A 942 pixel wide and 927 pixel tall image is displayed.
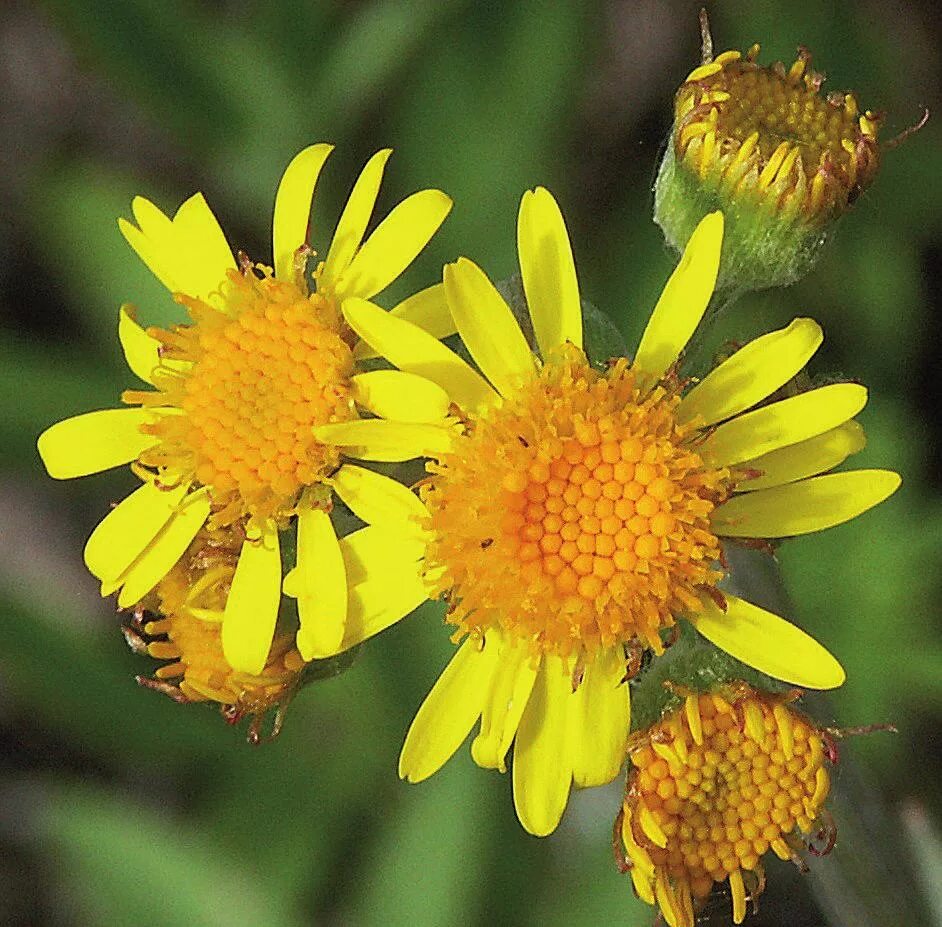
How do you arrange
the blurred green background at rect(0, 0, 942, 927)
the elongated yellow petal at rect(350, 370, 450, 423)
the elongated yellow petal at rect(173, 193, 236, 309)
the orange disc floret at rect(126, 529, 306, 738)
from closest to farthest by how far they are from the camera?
the elongated yellow petal at rect(350, 370, 450, 423) → the orange disc floret at rect(126, 529, 306, 738) → the elongated yellow petal at rect(173, 193, 236, 309) → the blurred green background at rect(0, 0, 942, 927)

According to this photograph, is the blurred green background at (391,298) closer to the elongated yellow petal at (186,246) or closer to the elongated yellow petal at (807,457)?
the elongated yellow petal at (807,457)

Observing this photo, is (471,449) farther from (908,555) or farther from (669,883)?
(908,555)

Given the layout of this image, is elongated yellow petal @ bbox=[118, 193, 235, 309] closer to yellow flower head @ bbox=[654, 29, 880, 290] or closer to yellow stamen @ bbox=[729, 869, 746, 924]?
yellow flower head @ bbox=[654, 29, 880, 290]

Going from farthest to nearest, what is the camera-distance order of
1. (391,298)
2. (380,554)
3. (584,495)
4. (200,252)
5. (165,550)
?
(391,298) → (200,252) → (165,550) → (380,554) → (584,495)

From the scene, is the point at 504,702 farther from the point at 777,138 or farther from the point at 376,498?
the point at 777,138

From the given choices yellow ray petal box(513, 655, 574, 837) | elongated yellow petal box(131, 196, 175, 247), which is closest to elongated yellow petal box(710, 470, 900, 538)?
yellow ray petal box(513, 655, 574, 837)

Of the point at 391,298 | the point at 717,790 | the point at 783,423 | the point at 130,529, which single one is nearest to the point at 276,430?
the point at 130,529

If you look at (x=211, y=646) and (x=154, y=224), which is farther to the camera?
(x=154, y=224)
